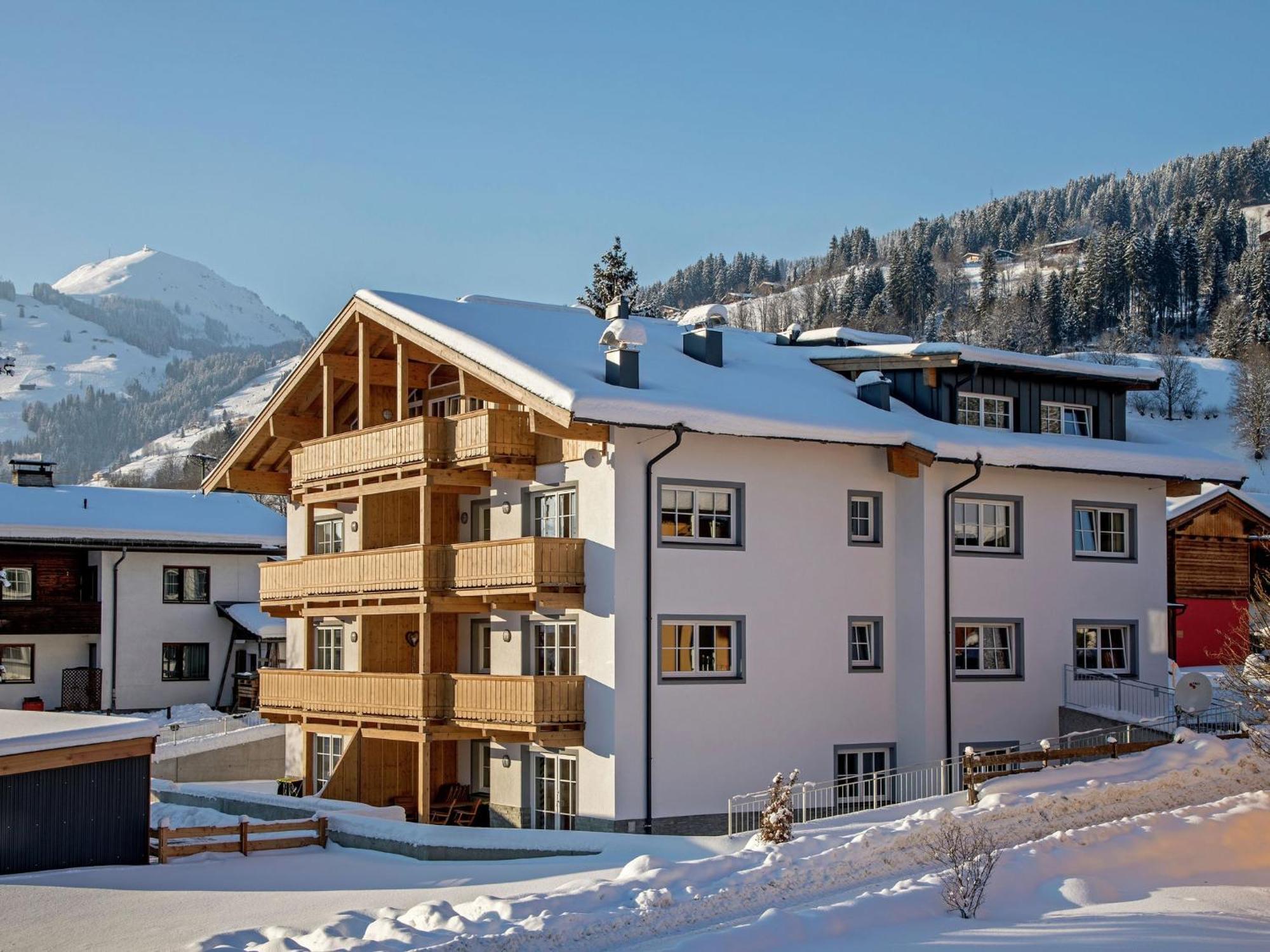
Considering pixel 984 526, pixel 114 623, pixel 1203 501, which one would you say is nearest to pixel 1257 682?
pixel 984 526

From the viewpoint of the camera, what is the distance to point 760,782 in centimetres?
2833

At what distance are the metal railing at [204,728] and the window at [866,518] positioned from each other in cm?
2143

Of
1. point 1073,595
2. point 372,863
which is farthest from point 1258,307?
point 372,863

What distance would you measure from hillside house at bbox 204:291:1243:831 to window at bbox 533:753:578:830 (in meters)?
0.08

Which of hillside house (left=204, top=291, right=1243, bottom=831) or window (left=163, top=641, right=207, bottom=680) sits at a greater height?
hillside house (left=204, top=291, right=1243, bottom=831)

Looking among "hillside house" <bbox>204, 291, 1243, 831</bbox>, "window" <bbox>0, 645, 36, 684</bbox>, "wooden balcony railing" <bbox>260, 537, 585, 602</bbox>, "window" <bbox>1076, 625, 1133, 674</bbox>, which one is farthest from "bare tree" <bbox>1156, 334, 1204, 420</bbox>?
"wooden balcony railing" <bbox>260, 537, 585, 602</bbox>

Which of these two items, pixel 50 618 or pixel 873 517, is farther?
pixel 50 618

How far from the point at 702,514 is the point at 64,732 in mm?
11978

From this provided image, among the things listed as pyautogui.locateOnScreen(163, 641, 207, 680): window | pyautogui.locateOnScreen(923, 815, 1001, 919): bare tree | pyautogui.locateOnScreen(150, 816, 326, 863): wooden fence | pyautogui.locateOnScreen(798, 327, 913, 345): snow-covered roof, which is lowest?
pyautogui.locateOnScreen(150, 816, 326, 863): wooden fence

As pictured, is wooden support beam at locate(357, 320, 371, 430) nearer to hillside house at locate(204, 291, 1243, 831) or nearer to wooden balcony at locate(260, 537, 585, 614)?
hillside house at locate(204, 291, 1243, 831)

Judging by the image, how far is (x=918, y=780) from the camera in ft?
96.8

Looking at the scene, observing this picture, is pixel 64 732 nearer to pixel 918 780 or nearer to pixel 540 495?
pixel 540 495

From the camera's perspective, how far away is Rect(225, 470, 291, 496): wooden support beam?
38.5 meters

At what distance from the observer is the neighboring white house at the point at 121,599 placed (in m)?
48.3
